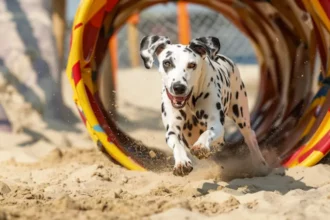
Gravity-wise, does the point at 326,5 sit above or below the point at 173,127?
above

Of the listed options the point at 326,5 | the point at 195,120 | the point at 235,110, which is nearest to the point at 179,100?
the point at 195,120

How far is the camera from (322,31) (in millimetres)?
6547

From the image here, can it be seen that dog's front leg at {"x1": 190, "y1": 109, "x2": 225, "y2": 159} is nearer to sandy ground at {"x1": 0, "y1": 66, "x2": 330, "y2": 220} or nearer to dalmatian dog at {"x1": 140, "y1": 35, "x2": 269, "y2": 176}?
dalmatian dog at {"x1": 140, "y1": 35, "x2": 269, "y2": 176}

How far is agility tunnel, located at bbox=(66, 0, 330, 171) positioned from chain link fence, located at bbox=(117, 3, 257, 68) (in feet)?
21.3

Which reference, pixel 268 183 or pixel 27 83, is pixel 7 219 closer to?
pixel 268 183

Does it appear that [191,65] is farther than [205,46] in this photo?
No

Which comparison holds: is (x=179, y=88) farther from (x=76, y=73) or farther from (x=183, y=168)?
(x=76, y=73)

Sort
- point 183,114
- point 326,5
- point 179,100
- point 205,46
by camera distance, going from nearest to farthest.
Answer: point 179,100 → point 205,46 → point 183,114 → point 326,5

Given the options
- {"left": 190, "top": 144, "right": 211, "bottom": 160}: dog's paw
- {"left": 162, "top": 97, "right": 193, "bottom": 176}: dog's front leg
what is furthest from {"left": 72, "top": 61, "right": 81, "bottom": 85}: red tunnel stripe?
{"left": 190, "top": 144, "right": 211, "bottom": 160}: dog's paw

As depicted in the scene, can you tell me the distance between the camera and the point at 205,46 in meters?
5.33

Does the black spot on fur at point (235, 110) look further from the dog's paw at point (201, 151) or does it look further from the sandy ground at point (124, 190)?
the dog's paw at point (201, 151)

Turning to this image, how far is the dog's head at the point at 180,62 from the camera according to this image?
16.7 ft

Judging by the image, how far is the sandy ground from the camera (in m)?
4.35

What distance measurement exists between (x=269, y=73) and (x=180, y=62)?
147 inches
